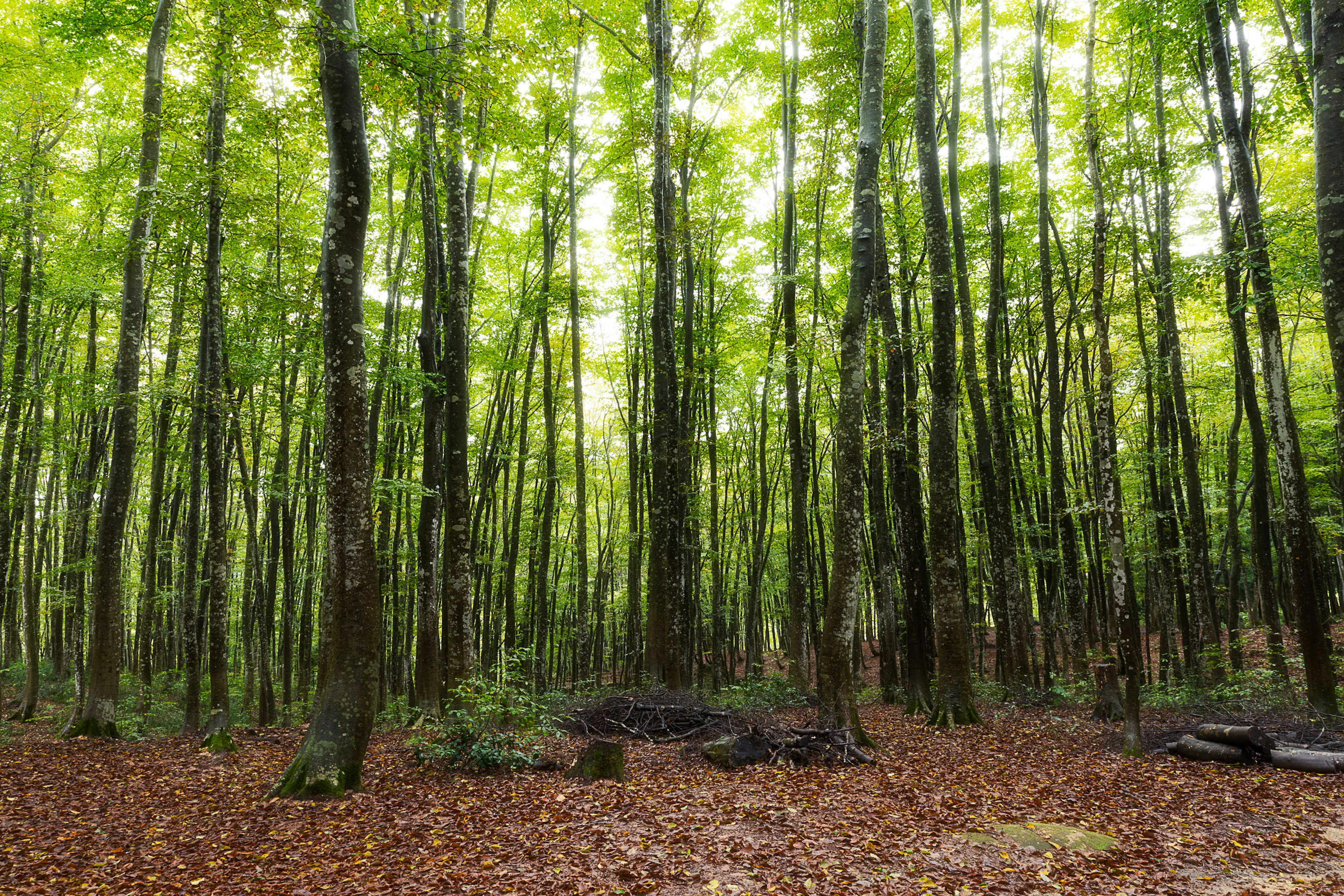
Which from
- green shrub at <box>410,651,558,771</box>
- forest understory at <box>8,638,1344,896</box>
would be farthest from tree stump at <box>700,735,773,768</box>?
green shrub at <box>410,651,558,771</box>

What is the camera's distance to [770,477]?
23.0 m

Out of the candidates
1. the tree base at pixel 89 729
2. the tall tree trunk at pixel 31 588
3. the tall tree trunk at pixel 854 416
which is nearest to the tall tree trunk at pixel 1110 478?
the tall tree trunk at pixel 854 416

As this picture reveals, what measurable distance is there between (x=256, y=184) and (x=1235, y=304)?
51.2ft

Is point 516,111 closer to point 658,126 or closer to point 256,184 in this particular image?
point 658,126

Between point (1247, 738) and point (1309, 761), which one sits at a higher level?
point (1247, 738)

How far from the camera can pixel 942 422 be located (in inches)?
405

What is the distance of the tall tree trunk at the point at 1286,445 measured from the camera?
8.37m

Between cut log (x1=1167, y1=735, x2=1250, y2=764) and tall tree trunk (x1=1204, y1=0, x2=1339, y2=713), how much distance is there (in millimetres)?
1888

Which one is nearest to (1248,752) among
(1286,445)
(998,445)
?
(1286,445)

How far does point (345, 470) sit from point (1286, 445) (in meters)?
11.6

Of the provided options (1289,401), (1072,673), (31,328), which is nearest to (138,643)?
(31,328)

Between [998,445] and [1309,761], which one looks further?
[998,445]

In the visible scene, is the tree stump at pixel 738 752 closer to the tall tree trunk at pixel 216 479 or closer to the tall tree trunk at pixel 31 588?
the tall tree trunk at pixel 216 479

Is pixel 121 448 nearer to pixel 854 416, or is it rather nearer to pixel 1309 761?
pixel 854 416
